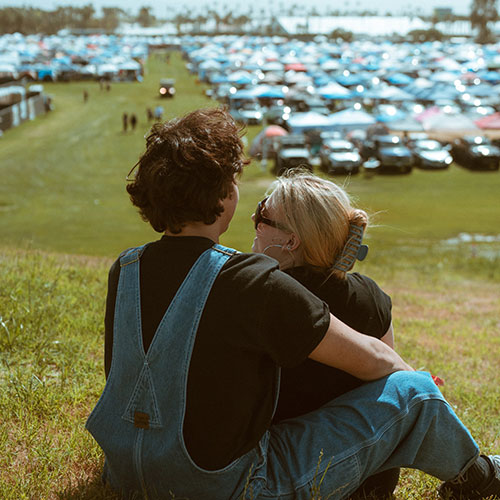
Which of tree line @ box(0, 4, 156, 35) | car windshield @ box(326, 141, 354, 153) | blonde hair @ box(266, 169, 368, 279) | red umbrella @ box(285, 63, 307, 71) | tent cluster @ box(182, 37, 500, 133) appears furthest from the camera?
tree line @ box(0, 4, 156, 35)

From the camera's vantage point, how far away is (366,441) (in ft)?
6.72

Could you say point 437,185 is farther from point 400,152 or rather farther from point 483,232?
point 483,232

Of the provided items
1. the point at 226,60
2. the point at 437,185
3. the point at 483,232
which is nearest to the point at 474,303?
the point at 483,232

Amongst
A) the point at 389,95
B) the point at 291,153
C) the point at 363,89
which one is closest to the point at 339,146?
the point at 291,153

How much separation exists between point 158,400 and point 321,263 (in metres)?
0.81

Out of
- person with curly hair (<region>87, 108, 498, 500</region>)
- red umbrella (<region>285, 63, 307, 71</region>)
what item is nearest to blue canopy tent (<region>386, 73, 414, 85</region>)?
red umbrella (<region>285, 63, 307, 71</region>)

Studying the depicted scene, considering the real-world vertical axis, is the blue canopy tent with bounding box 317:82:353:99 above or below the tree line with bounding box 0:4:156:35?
below

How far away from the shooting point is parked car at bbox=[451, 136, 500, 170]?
2825cm

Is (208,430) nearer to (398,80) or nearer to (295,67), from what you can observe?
(398,80)

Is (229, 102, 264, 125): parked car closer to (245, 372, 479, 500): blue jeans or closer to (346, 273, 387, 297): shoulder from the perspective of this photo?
(346, 273, 387, 297): shoulder

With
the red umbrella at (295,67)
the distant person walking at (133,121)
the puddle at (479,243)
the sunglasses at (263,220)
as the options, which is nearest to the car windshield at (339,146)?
the puddle at (479,243)

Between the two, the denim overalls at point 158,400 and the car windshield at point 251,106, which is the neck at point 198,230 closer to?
the denim overalls at point 158,400

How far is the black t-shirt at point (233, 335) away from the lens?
5.81ft

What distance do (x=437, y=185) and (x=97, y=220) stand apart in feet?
46.2
